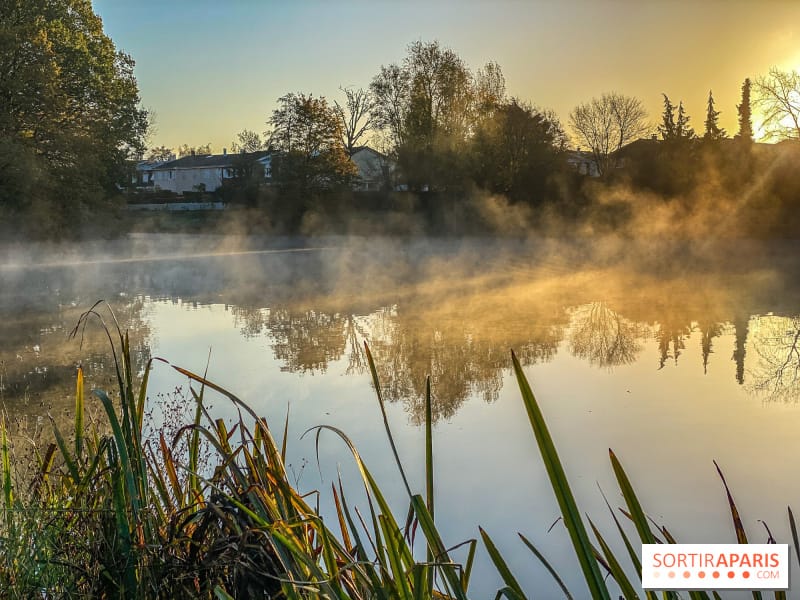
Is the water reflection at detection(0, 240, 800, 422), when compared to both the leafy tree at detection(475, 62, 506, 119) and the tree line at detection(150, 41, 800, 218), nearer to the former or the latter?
the tree line at detection(150, 41, 800, 218)

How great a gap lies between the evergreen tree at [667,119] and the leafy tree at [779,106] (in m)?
3.30

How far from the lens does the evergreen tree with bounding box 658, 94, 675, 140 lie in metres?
28.1

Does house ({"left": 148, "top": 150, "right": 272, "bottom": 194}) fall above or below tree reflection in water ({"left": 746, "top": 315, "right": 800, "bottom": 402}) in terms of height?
above

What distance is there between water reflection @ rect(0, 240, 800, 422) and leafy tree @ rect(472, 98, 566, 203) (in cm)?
1009

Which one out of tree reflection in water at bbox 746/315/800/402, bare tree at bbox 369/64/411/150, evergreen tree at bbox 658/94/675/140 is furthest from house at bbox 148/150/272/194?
tree reflection in water at bbox 746/315/800/402

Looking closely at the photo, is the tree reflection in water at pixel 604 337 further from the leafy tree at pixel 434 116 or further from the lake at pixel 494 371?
the leafy tree at pixel 434 116

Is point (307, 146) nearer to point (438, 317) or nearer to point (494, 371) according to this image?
point (438, 317)

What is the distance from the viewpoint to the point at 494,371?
6.62 metres

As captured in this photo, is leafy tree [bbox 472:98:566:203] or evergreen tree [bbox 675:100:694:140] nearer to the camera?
evergreen tree [bbox 675:100:694:140]

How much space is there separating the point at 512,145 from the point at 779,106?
1018cm

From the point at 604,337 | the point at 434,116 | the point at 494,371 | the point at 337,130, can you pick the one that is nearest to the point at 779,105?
the point at 434,116

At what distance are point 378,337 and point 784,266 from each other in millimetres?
11488

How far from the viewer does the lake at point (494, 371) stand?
3.67 m

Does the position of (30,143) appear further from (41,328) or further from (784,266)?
(784,266)
